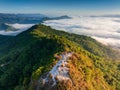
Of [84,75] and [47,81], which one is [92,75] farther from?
[47,81]

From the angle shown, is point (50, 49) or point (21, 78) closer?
point (21, 78)

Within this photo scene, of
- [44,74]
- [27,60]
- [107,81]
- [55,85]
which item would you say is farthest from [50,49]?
[55,85]

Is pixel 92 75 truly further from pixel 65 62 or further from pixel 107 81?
pixel 107 81

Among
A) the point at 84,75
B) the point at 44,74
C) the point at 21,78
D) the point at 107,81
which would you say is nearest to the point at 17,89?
the point at 21,78

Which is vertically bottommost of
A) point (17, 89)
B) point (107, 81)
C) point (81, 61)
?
point (107, 81)

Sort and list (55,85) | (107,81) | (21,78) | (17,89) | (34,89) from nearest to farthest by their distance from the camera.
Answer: (55,85)
(34,89)
(17,89)
(21,78)
(107,81)

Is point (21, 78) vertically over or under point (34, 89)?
under

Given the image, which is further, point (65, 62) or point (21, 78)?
point (21, 78)

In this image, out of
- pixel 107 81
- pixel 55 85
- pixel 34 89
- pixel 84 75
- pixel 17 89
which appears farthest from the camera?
pixel 107 81

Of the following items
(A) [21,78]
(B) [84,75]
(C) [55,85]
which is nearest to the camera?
(C) [55,85]
